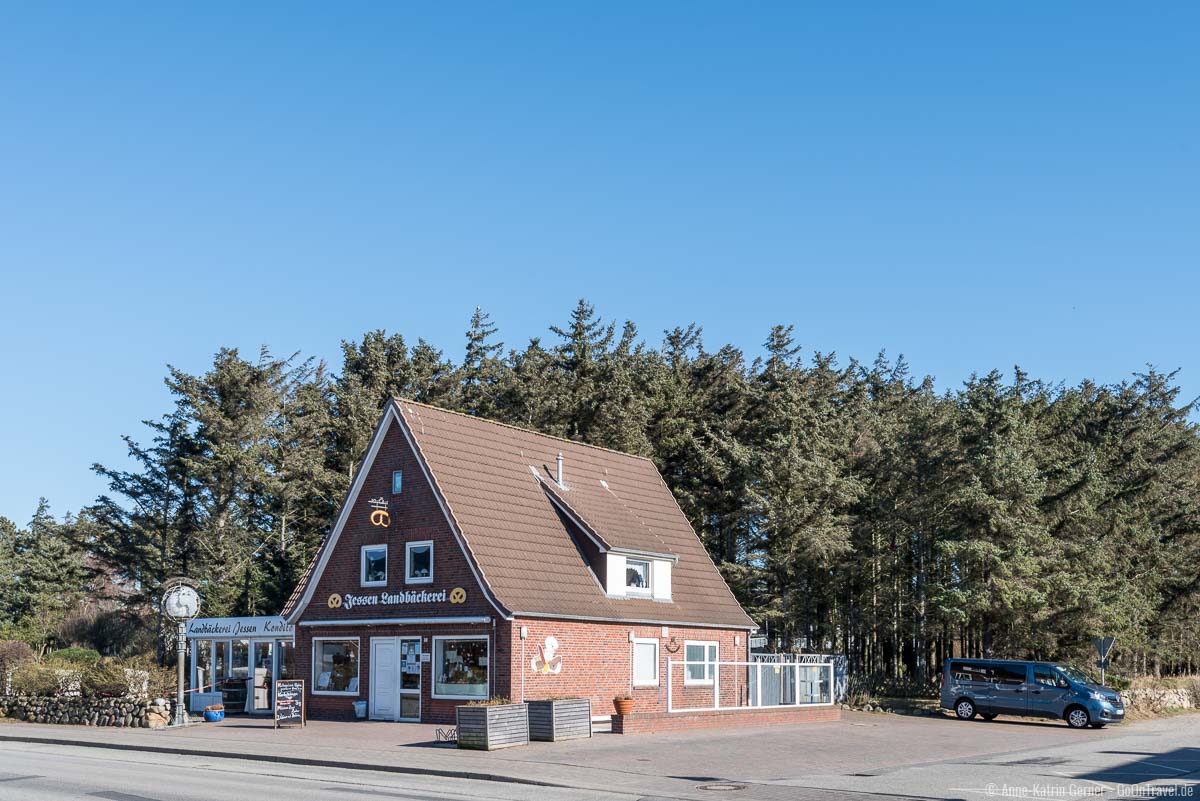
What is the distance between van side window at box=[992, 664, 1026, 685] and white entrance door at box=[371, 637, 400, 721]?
1989cm

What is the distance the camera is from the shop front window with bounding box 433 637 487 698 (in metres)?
29.8

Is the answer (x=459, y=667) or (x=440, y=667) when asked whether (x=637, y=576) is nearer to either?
(x=459, y=667)

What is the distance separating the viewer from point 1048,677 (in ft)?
119

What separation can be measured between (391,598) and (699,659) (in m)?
10.7

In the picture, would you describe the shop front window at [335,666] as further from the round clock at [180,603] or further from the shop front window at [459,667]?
the round clock at [180,603]

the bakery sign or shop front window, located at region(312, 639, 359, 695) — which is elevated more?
the bakery sign

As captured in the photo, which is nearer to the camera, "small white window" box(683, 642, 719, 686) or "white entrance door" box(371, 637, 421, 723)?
"white entrance door" box(371, 637, 421, 723)

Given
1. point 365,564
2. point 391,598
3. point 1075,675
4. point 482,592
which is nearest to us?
point 482,592

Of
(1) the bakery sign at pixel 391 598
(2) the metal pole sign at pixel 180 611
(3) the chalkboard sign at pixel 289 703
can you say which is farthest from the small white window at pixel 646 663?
(2) the metal pole sign at pixel 180 611

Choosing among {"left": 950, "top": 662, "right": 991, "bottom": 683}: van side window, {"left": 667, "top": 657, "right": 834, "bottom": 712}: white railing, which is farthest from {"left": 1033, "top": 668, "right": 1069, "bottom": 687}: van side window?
{"left": 667, "top": 657, "right": 834, "bottom": 712}: white railing

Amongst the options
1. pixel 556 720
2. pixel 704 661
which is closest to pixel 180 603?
pixel 556 720

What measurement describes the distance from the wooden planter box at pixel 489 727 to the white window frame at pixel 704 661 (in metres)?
11.3

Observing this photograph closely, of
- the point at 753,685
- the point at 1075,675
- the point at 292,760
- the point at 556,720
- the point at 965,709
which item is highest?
the point at 556,720

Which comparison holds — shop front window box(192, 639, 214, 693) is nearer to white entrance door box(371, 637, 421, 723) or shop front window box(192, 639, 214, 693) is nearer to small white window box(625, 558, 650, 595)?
white entrance door box(371, 637, 421, 723)
